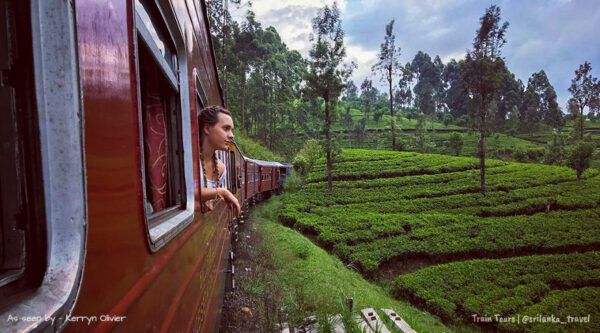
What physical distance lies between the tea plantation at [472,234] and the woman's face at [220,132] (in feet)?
28.1

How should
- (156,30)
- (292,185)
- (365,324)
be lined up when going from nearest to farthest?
1. (156,30)
2. (365,324)
3. (292,185)

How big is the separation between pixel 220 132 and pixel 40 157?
62.6 inches

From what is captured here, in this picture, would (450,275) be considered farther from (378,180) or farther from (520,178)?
(520,178)

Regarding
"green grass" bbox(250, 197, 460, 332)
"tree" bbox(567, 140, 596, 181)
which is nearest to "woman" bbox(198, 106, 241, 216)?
"green grass" bbox(250, 197, 460, 332)

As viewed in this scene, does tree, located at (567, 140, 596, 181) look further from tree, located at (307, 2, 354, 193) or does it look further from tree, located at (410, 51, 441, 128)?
tree, located at (410, 51, 441, 128)

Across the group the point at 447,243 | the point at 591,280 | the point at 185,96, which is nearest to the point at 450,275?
the point at 447,243

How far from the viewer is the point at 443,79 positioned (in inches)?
2453

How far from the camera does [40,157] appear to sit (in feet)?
1.61

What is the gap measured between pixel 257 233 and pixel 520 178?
657 inches

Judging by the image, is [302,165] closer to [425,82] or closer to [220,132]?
[220,132]

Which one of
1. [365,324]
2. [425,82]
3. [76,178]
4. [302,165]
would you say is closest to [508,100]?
[425,82]

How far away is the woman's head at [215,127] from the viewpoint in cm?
206

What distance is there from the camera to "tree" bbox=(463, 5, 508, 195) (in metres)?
15.8

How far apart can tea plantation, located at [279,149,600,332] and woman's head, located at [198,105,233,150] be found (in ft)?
Answer: 28.1
